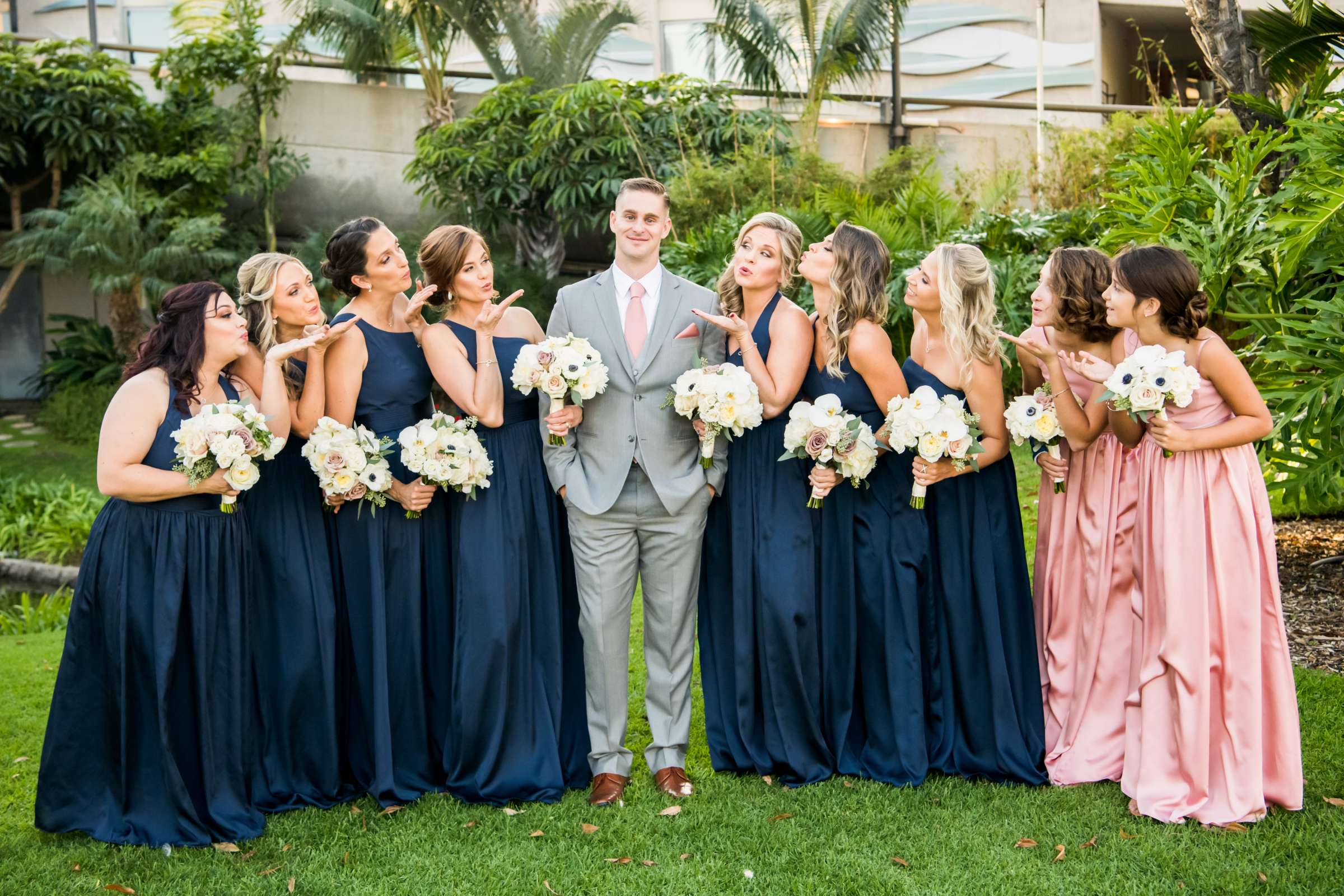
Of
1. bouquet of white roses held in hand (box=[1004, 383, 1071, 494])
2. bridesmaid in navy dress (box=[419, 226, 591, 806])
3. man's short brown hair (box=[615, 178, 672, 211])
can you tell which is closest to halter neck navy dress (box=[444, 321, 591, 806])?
bridesmaid in navy dress (box=[419, 226, 591, 806])

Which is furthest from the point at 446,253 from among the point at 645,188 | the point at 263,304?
the point at 645,188

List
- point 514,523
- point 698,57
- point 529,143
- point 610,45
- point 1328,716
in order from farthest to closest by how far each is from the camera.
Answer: point 610,45 → point 698,57 → point 529,143 → point 1328,716 → point 514,523

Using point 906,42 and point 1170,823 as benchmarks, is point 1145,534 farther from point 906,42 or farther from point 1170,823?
point 906,42

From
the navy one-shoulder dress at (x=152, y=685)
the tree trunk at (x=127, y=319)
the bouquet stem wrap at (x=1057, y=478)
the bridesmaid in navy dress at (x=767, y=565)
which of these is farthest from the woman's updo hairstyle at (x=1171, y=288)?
the tree trunk at (x=127, y=319)

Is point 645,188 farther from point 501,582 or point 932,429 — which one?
point 501,582

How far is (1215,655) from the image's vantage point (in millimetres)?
4551

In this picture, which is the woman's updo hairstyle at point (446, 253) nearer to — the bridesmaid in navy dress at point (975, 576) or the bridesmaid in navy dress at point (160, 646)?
the bridesmaid in navy dress at point (160, 646)

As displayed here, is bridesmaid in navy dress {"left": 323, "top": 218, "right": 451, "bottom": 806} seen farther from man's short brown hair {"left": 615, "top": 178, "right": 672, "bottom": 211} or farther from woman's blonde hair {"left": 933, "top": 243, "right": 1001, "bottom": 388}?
woman's blonde hair {"left": 933, "top": 243, "right": 1001, "bottom": 388}

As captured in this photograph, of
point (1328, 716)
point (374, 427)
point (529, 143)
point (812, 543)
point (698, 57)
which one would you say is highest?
point (698, 57)

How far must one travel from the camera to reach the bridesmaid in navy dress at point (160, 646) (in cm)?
453

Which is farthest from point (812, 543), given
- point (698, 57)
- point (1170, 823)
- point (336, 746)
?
point (698, 57)

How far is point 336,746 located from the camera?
4.98 metres

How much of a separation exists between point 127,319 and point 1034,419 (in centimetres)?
1507

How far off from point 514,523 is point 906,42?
19814 millimetres
